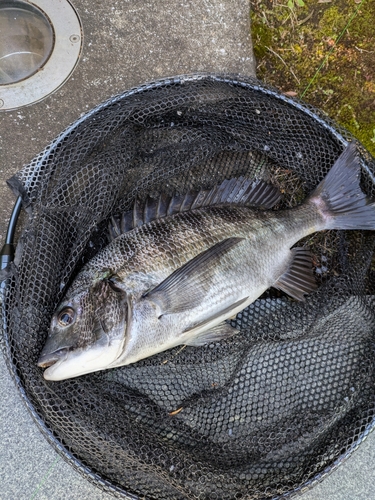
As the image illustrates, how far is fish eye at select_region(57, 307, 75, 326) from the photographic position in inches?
75.0

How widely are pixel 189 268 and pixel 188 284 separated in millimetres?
79

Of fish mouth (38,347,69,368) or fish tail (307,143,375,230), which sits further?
fish tail (307,143,375,230)

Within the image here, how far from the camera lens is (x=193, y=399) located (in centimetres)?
229

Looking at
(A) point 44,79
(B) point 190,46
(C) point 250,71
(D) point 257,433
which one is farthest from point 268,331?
(A) point 44,79

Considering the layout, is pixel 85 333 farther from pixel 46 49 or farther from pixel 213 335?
pixel 46 49

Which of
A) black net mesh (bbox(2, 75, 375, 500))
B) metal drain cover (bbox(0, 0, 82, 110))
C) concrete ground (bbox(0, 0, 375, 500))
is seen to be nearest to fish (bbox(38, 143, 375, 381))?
black net mesh (bbox(2, 75, 375, 500))

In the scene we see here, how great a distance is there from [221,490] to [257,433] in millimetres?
310

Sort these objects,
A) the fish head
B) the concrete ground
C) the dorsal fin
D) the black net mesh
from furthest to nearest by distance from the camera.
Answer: the concrete ground < the dorsal fin < the black net mesh < the fish head

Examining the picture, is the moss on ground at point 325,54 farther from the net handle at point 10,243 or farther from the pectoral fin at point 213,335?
the net handle at point 10,243

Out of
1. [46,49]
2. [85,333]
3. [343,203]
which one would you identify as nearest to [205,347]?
[85,333]

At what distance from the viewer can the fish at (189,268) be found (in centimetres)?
190

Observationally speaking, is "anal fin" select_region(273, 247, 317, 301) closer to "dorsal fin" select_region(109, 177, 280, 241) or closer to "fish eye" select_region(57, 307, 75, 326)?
"dorsal fin" select_region(109, 177, 280, 241)

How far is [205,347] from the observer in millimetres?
2334

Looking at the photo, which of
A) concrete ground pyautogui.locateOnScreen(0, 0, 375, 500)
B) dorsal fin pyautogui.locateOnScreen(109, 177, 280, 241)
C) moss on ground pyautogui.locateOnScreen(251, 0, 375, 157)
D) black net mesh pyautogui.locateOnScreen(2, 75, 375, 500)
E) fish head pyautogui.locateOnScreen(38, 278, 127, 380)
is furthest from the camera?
moss on ground pyautogui.locateOnScreen(251, 0, 375, 157)
